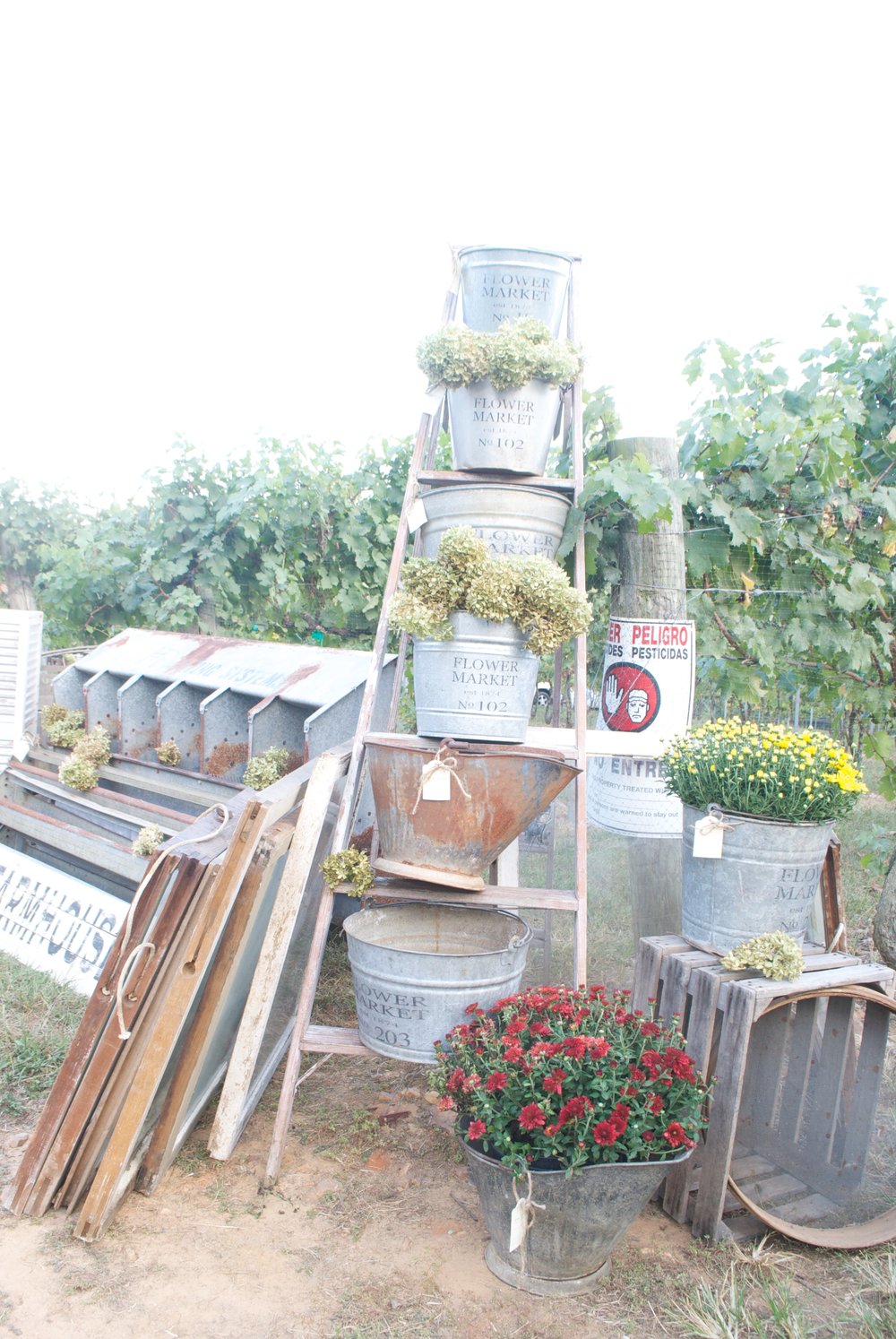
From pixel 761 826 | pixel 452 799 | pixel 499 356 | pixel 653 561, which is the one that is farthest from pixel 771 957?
pixel 499 356

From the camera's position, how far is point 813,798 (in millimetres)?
2484

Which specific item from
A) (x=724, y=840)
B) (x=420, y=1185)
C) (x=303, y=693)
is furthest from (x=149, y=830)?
(x=724, y=840)

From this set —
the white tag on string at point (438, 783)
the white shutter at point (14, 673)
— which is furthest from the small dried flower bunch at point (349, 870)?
the white shutter at point (14, 673)

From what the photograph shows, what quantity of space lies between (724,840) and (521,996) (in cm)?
69

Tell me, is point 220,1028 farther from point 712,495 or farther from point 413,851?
point 712,495

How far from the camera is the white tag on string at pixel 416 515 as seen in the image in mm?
3066

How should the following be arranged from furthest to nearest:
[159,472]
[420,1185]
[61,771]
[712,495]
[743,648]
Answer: [159,472] < [61,771] < [743,648] < [712,495] < [420,1185]

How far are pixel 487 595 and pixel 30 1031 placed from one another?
2.29m

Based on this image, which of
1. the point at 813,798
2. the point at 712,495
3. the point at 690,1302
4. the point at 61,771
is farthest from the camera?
the point at 61,771

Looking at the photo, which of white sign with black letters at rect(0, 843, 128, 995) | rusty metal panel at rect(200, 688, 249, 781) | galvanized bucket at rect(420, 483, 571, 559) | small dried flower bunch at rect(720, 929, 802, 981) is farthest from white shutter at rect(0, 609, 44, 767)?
small dried flower bunch at rect(720, 929, 802, 981)

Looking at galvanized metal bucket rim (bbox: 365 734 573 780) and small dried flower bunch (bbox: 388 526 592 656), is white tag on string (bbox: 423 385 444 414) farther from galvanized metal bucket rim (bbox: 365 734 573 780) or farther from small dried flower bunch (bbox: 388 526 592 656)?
galvanized metal bucket rim (bbox: 365 734 573 780)

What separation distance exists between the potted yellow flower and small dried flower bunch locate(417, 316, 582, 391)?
1.29 metres

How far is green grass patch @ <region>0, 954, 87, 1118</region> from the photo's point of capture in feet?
10.0

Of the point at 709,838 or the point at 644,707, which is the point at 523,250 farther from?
the point at 709,838
